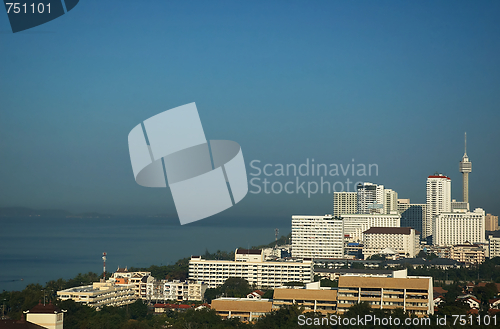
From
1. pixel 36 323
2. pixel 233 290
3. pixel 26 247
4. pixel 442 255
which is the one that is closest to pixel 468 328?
pixel 36 323

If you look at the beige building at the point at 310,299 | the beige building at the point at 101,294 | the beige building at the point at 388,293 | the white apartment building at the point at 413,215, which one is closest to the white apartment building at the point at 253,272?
the beige building at the point at 101,294

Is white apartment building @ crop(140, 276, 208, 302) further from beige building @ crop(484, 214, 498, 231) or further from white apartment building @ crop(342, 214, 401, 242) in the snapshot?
beige building @ crop(484, 214, 498, 231)

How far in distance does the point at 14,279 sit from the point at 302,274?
32.1 feet

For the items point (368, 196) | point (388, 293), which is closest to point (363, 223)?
point (368, 196)

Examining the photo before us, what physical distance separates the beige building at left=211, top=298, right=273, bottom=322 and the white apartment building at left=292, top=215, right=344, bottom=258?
15.7 meters

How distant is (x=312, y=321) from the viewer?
8555mm

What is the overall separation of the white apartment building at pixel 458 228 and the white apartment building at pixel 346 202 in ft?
25.8

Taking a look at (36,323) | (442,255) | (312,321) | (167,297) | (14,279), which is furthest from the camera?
(442,255)

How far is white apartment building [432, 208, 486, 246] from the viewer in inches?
1273

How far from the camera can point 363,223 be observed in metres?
33.8

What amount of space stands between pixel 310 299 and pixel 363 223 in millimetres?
24060

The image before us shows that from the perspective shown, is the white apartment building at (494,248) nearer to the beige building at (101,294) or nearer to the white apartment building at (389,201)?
the white apartment building at (389,201)

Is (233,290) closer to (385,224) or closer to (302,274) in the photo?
(302,274)

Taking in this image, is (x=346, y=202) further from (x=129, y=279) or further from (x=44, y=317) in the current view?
(x=44, y=317)
